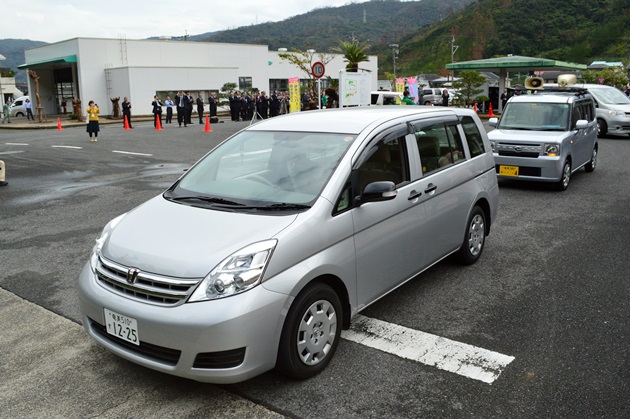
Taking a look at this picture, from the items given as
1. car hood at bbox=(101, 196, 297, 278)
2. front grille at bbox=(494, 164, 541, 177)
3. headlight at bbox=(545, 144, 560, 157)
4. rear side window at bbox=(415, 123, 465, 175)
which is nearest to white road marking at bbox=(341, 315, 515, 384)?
car hood at bbox=(101, 196, 297, 278)

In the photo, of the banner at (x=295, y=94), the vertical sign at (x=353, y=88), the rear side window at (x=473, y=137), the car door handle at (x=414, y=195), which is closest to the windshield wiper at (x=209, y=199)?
the car door handle at (x=414, y=195)

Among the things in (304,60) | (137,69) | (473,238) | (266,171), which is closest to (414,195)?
(266,171)

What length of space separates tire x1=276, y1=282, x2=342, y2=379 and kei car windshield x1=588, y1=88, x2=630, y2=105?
18560 mm

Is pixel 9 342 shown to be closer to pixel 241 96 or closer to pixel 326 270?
pixel 326 270

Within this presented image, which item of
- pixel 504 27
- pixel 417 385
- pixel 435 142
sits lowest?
pixel 417 385

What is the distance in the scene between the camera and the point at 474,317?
191 inches

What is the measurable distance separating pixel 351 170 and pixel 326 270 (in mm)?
846

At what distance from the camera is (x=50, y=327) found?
474cm

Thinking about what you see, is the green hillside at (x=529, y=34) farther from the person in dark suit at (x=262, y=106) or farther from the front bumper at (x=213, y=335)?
the front bumper at (x=213, y=335)

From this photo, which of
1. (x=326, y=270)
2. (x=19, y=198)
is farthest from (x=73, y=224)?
(x=326, y=270)

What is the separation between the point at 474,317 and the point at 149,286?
2.84m

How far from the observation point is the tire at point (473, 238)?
19.5 ft

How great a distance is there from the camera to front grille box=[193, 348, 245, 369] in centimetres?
332

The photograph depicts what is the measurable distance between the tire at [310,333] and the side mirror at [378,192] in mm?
757
